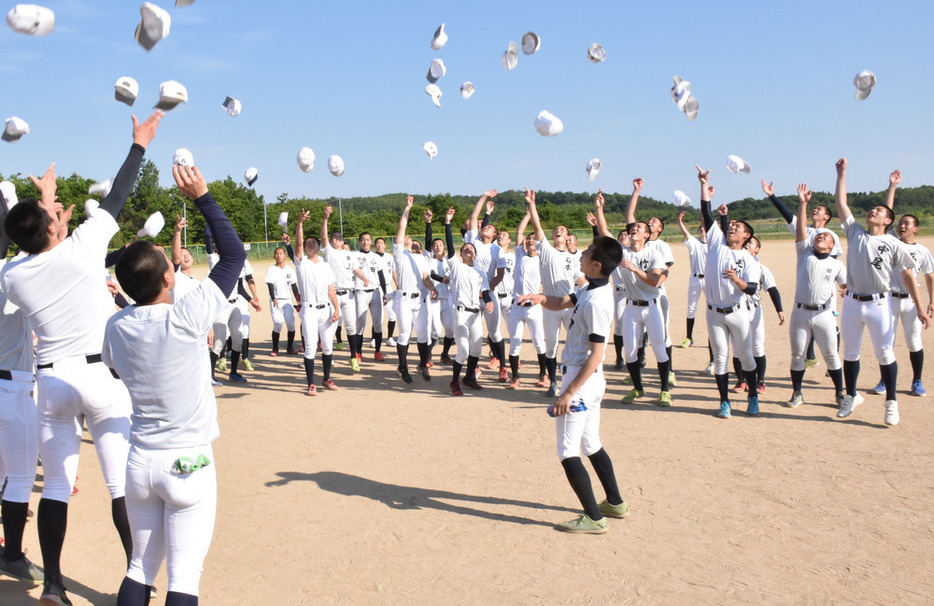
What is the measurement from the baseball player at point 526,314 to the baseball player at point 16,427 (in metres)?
6.55

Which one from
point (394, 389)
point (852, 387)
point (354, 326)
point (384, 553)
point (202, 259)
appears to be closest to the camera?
point (384, 553)

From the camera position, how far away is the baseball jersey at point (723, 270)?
813 cm

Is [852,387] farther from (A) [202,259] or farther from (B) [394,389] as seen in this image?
(A) [202,259]

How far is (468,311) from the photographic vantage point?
1016 cm

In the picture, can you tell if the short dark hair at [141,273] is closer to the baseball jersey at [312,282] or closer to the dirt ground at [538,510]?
the dirt ground at [538,510]

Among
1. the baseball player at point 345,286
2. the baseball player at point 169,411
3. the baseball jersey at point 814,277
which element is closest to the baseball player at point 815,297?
the baseball jersey at point 814,277

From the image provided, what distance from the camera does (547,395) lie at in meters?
9.73

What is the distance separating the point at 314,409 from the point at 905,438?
714 centimetres

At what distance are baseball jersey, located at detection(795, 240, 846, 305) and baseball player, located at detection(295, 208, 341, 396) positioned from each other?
255 inches

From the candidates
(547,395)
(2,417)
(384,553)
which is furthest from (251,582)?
(547,395)

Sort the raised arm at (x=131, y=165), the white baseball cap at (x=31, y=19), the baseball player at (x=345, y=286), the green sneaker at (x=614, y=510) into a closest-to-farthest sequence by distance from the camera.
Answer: the raised arm at (x=131, y=165), the white baseball cap at (x=31, y=19), the green sneaker at (x=614, y=510), the baseball player at (x=345, y=286)

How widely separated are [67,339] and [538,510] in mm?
3764

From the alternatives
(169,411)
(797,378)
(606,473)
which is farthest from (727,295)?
(169,411)

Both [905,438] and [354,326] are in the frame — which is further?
[354,326]
